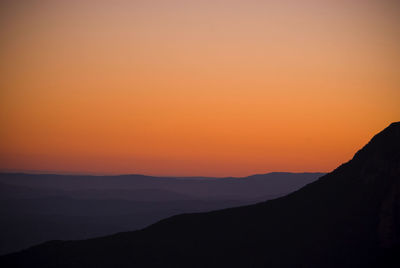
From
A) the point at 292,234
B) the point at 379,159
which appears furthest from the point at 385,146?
the point at 292,234

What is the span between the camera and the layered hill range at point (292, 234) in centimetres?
7450

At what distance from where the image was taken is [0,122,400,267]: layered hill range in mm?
74500

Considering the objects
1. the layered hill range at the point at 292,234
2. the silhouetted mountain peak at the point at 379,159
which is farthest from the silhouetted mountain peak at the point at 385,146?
the layered hill range at the point at 292,234

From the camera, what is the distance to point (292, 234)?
273ft

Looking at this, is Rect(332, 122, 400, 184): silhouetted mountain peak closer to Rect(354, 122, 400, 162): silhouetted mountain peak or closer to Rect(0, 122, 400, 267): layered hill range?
Rect(354, 122, 400, 162): silhouetted mountain peak

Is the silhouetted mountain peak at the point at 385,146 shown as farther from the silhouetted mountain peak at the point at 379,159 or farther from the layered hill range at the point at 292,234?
the layered hill range at the point at 292,234

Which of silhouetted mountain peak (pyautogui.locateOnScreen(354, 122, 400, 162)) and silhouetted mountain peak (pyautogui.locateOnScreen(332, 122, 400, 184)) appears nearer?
silhouetted mountain peak (pyautogui.locateOnScreen(332, 122, 400, 184))

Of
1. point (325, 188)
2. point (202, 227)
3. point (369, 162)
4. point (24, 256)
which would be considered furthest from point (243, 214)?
point (24, 256)

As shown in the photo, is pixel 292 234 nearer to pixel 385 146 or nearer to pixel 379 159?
pixel 379 159

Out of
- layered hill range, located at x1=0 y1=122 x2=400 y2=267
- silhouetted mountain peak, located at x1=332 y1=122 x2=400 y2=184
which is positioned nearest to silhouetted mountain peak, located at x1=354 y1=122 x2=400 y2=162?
silhouetted mountain peak, located at x1=332 y1=122 x2=400 y2=184

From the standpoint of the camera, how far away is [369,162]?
83562 millimetres

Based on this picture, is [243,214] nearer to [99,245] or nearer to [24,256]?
[99,245]

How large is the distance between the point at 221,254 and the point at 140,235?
65.0ft

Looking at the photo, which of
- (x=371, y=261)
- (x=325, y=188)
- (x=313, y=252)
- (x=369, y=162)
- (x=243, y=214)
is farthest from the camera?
(x=243, y=214)
